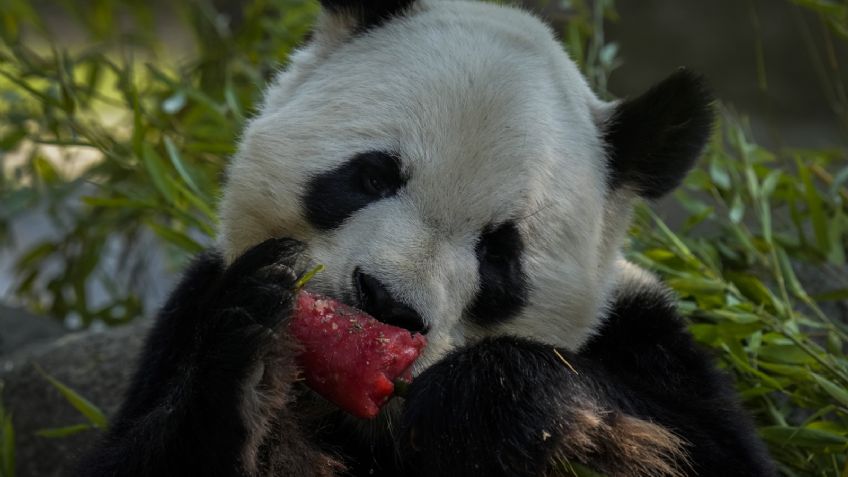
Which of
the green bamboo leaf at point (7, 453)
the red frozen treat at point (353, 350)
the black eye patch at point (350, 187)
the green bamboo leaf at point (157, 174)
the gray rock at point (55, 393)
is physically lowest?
the gray rock at point (55, 393)

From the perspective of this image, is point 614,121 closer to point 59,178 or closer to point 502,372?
point 502,372

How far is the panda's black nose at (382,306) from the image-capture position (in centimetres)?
170

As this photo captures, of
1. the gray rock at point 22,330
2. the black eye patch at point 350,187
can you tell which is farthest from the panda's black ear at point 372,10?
the gray rock at point 22,330

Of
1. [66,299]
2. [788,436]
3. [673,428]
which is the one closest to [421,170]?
[673,428]

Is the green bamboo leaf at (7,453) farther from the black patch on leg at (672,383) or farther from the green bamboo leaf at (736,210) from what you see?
the green bamboo leaf at (736,210)

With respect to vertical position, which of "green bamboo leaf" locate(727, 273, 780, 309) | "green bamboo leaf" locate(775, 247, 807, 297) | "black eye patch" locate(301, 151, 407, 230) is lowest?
"green bamboo leaf" locate(775, 247, 807, 297)

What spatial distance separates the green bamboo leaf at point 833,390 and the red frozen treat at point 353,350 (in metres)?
1.08

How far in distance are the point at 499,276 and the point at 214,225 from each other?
1.07 m

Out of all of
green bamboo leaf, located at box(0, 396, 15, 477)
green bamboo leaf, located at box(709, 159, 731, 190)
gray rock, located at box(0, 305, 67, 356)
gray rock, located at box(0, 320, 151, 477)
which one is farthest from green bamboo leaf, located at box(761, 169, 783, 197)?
gray rock, located at box(0, 305, 67, 356)

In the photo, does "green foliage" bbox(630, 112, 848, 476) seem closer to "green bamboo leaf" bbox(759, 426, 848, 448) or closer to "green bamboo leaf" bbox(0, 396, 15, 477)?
"green bamboo leaf" bbox(759, 426, 848, 448)

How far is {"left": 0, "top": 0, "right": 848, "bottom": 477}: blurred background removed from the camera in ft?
8.55

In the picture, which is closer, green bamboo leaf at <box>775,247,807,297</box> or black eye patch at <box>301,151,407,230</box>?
black eye patch at <box>301,151,407,230</box>

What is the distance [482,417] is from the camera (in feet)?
5.69

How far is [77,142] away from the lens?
294 cm
